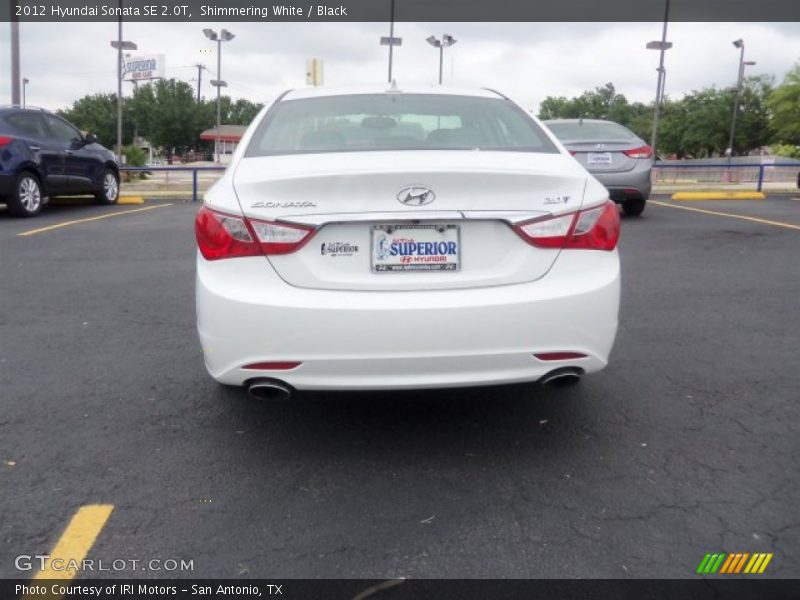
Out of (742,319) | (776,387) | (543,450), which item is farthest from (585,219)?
(742,319)

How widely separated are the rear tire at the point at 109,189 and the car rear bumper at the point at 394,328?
12.0m

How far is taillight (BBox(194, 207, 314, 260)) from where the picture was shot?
9.36ft

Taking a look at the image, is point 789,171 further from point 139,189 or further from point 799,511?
point 799,511

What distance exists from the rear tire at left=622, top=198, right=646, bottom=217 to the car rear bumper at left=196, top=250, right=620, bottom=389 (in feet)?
29.9

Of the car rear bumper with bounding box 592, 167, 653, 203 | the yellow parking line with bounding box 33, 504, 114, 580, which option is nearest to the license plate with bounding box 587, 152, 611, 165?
the car rear bumper with bounding box 592, 167, 653, 203

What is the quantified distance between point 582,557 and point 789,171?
3824 cm

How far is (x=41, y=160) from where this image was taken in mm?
11539

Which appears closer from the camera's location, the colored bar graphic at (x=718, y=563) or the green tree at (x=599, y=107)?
the colored bar graphic at (x=718, y=563)

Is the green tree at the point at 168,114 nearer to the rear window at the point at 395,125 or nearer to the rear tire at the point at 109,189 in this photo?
the rear tire at the point at 109,189

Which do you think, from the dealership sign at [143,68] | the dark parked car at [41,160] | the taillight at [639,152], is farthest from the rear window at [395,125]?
the dealership sign at [143,68]

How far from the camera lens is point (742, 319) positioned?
17.3 feet

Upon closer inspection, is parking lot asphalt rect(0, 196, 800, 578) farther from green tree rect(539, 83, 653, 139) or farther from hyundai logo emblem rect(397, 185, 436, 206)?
green tree rect(539, 83, 653, 139)

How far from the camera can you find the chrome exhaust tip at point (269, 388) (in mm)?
2939

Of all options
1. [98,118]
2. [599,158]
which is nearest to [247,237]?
[599,158]
